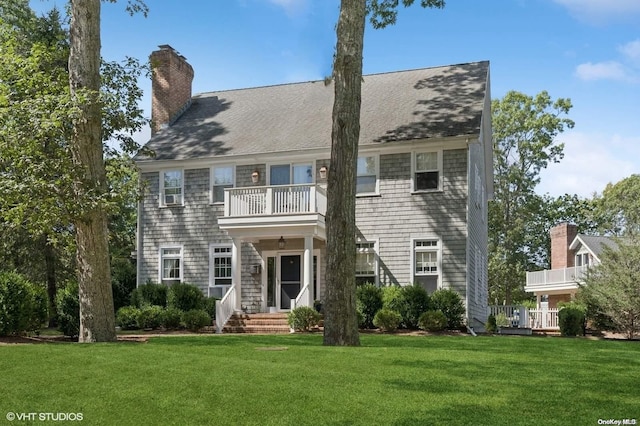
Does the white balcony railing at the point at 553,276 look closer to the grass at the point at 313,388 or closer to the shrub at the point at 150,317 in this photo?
the shrub at the point at 150,317

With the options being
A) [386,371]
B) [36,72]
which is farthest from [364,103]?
[386,371]

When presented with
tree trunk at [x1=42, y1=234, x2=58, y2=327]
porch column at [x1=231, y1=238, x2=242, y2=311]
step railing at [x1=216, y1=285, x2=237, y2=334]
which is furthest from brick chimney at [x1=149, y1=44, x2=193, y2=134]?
step railing at [x1=216, y1=285, x2=237, y2=334]

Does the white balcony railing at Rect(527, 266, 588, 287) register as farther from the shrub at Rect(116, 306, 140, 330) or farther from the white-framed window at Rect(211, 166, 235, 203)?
the shrub at Rect(116, 306, 140, 330)

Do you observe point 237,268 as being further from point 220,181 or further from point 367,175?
point 367,175

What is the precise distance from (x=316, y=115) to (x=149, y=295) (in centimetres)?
837

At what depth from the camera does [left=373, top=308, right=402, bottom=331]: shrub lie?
19.7 meters

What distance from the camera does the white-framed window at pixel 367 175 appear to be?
22359 millimetres

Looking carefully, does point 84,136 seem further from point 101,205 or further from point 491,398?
point 491,398

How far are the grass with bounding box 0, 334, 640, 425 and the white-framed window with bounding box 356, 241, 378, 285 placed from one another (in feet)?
38.8

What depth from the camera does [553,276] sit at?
Answer: 40.4 m

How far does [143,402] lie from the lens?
6.89 metres

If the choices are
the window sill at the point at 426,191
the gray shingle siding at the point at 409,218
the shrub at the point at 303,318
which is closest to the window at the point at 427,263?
the gray shingle siding at the point at 409,218

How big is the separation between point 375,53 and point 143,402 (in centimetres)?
1324

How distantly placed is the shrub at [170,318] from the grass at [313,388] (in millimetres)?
11332
